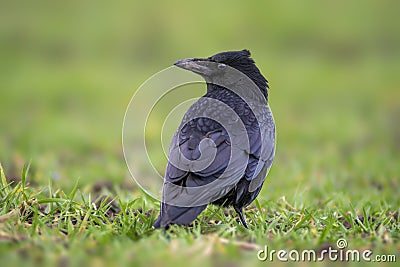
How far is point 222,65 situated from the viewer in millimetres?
4836

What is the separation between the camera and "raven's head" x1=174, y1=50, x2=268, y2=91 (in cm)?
477

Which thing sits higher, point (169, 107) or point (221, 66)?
point (221, 66)

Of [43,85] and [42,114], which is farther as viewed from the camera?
[43,85]

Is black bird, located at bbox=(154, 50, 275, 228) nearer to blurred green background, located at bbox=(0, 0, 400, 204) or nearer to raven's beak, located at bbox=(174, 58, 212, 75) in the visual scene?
raven's beak, located at bbox=(174, 58, 212, 75)

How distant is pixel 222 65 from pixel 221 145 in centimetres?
97

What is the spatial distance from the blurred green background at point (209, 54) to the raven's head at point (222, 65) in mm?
1361

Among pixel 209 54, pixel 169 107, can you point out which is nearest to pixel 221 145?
pixel 169 107

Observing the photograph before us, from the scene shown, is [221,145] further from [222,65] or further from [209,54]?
[209,54]

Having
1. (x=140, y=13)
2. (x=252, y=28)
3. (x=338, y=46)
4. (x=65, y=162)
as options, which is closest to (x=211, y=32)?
(x=252, y=28)

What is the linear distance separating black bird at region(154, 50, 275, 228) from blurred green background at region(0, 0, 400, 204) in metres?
1.34

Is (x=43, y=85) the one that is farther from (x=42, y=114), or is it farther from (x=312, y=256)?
(x=312, y=256)

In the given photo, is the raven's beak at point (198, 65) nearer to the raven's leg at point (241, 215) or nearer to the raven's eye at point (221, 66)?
the raven's eye at point (221, 66)

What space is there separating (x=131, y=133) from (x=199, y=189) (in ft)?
18.4

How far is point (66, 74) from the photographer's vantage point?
43.4ft
